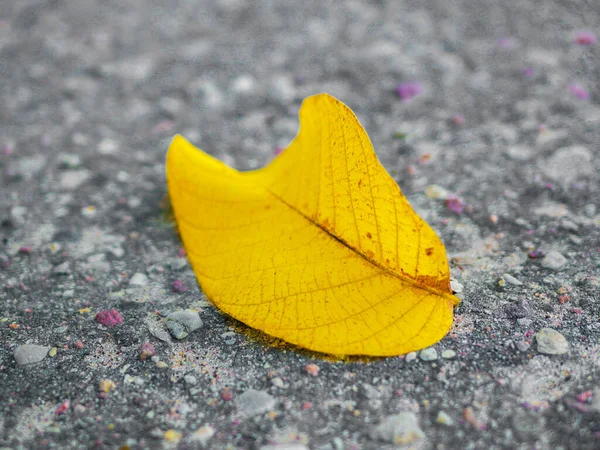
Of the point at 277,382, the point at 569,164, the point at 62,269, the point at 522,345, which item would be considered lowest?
the point at 62,269

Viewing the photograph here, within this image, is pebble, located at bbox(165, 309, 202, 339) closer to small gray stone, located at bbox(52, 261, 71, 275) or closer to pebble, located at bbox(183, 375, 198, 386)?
pebble, located at bbox(183, 375, 198, 386)

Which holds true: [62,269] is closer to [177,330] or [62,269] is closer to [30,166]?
[177,330]

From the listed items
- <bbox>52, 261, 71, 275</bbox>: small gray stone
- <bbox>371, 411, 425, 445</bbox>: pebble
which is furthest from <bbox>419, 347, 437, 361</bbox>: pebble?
<bbox>52, 261, 71, 275</bbox>: small gray stone

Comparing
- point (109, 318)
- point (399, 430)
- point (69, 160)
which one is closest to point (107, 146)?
point (69, 160)

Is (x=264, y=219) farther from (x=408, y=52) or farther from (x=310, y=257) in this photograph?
(x=408, y=52)

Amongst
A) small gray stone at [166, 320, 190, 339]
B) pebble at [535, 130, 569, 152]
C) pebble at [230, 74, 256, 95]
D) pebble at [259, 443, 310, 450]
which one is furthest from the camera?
pebble at [230, 74, 256, 95]

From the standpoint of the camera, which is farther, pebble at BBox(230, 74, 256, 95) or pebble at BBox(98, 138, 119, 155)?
pebble at BBox(230, 74, 256, 95)
